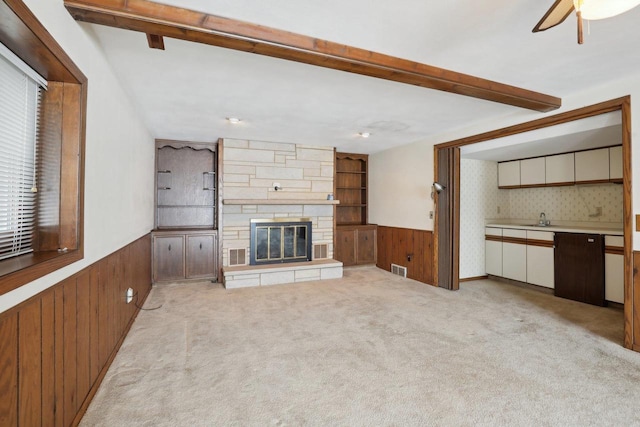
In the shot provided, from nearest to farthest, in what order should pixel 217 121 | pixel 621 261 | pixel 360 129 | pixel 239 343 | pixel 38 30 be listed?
pixel 38 30
pixel 239 343
pixel 621 261
pixel 217 121
pixel 360 129

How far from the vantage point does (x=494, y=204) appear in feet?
16.7

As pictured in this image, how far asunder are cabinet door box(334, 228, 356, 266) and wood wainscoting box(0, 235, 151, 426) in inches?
147

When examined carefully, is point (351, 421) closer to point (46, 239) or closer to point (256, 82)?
point (46, 239)

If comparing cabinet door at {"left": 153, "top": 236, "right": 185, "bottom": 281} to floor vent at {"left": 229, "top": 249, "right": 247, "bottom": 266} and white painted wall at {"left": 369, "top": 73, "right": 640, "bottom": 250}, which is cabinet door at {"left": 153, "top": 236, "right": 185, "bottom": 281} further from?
white painted wall at {"left": 369, "top": 73, "right": 640, "bottom": 250}

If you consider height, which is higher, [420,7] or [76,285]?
[420,7]

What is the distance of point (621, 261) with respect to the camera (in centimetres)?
341

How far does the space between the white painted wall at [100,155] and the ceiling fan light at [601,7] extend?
2269mm

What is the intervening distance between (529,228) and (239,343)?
13.3 ft

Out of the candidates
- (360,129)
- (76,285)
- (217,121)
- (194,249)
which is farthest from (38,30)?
(194,249)

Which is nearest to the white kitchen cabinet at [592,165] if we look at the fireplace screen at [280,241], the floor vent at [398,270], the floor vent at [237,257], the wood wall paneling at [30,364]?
the floor vent at [398,270]

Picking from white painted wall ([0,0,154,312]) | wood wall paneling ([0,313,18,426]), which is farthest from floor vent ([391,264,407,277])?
wood wall paneling ([0,313,18,426])

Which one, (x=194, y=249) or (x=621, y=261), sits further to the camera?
(x=194, y=249)

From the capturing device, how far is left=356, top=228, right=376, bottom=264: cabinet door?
5824 millimetres

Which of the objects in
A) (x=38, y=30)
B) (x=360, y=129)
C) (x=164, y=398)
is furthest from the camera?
(x=360, y=129)
